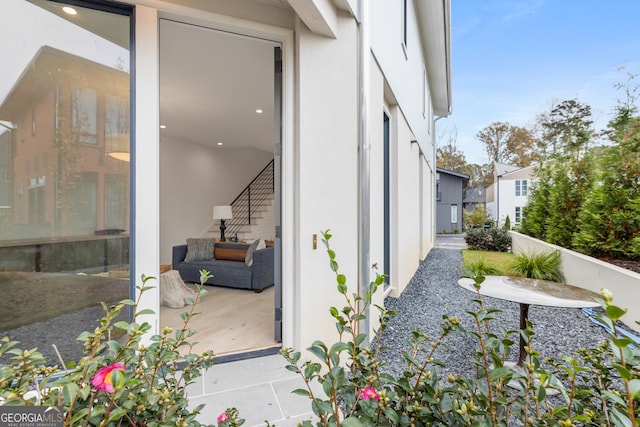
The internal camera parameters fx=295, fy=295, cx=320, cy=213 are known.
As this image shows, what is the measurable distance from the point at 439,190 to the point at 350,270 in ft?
65.3

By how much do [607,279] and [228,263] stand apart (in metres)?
5.85

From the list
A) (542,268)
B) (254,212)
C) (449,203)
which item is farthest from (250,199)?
(449,203)

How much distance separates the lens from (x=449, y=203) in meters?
21.0

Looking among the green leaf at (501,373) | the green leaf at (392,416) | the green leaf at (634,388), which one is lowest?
the green leaf at (392,416)

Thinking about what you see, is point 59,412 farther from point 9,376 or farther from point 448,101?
point 448,101

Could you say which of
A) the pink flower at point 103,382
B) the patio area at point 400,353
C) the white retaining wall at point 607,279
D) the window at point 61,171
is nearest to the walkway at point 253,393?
the patio area at point 400,353

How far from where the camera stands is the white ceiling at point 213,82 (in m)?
3.58

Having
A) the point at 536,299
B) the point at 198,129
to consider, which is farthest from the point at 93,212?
the point at 198,129

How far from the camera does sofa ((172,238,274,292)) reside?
506 centimetres

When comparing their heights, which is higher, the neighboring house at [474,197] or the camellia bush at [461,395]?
the neighboring house at [474,197]

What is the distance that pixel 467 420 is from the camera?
0.85 meters

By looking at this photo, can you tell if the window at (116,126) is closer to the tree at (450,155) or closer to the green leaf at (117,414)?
the green leaf at (117,414)

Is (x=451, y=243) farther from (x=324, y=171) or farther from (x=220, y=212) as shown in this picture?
(x=324, y=171)

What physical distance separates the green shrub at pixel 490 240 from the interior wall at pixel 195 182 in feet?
27.7
